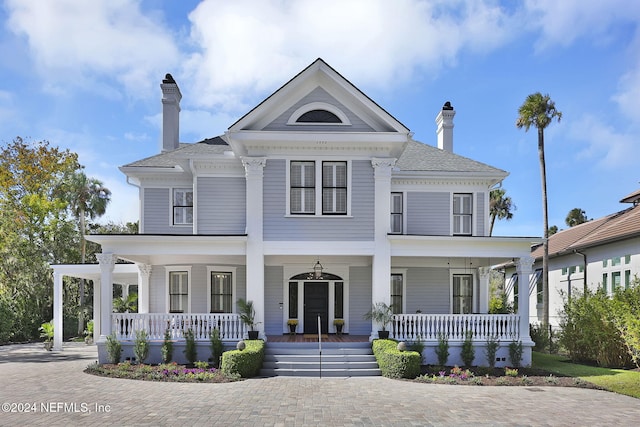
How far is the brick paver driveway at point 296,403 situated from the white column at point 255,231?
10.4ft

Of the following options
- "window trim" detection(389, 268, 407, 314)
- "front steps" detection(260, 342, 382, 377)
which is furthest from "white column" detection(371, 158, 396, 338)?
"window trim" detection(389, 268, 407, 314)

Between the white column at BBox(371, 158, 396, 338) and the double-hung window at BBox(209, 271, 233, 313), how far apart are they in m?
5.45

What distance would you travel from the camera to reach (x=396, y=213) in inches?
747

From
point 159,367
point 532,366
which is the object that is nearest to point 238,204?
point 159,367

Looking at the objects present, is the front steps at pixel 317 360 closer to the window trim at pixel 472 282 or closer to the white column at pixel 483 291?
the window trim at pixel 472 282

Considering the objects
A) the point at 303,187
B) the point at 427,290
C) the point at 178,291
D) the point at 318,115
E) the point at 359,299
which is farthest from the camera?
the point at 427,290

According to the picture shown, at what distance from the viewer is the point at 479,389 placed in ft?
40.7

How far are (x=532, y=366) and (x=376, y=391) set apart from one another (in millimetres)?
6827

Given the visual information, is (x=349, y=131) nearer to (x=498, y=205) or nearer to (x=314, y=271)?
(x=314, y=271)

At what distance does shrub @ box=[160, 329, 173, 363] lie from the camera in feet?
49.4

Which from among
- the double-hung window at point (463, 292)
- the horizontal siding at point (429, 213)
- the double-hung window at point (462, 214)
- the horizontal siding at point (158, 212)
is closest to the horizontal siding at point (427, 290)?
the double-hung window at point (463, 292)

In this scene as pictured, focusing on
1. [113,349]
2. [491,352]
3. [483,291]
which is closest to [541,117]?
[483,291]

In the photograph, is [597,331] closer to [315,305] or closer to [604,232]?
[604,232]

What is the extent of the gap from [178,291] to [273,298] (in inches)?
137
